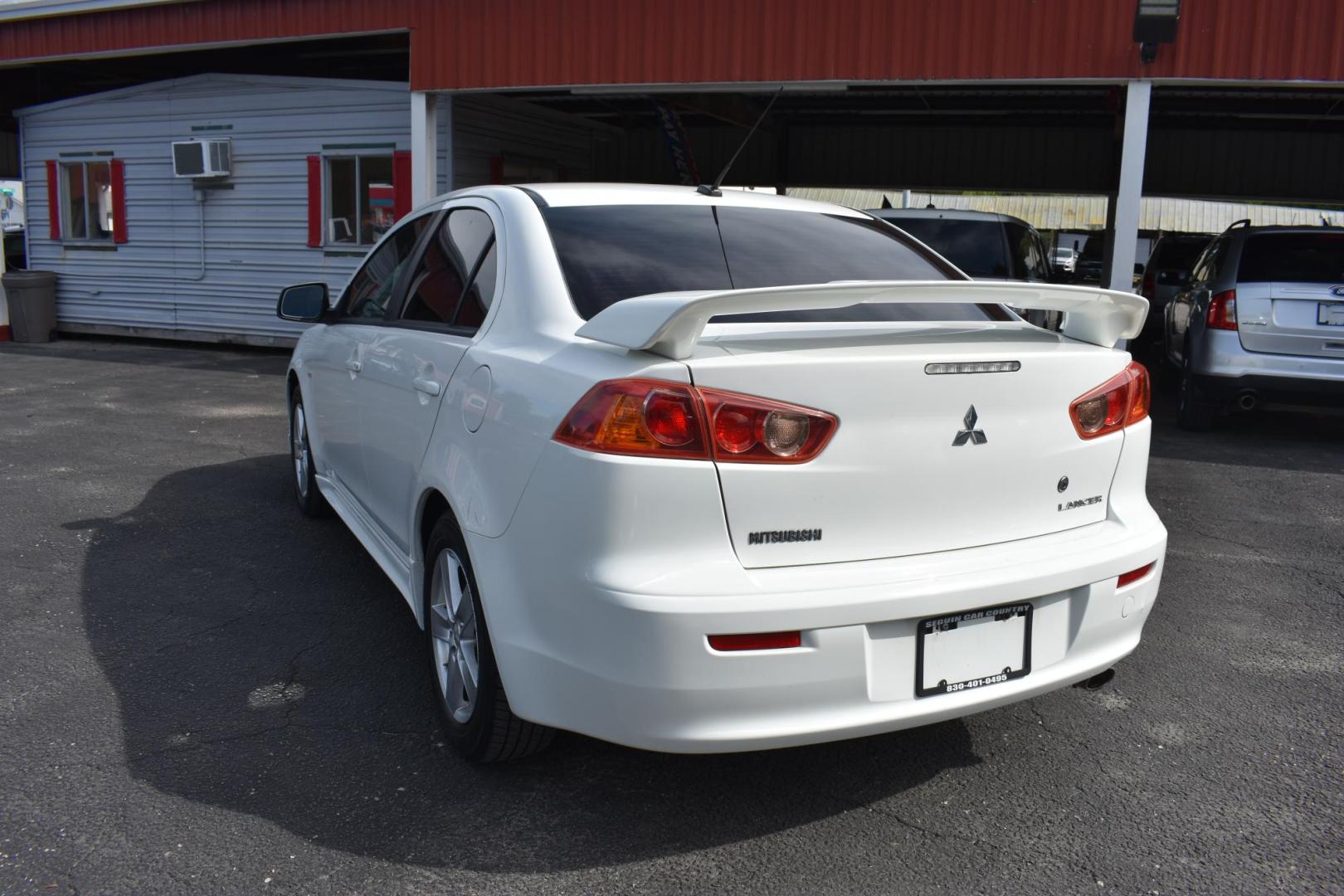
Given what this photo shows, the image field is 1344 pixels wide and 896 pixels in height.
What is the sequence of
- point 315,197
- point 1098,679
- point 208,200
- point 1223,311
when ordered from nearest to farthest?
point 1098,679 < point 1223,311 < point 315,197 < point 208,200

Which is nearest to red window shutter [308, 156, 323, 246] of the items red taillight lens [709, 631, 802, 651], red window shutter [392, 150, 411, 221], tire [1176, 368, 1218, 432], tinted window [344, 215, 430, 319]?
red window shutter [392, 150, 411, 221]

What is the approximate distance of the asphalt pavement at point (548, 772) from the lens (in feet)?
8.57

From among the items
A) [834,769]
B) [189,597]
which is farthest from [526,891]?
[189,597]

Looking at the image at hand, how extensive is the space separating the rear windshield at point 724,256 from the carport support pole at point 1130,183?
6188 mm

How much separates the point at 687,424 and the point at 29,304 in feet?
51.4

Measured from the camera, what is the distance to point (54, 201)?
16016 millimetres

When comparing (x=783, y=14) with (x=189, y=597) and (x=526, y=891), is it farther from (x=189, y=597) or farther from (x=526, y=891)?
(x=526, y=891)

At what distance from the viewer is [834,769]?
10.1 ft

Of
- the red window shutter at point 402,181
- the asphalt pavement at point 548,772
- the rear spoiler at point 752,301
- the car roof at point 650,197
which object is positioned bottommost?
the asphalt pavement at point 548,772

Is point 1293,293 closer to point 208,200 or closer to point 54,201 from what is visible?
point 208,200

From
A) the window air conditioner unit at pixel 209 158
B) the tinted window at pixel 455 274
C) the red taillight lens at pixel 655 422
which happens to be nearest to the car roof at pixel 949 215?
the tinted window at pixel 455 274

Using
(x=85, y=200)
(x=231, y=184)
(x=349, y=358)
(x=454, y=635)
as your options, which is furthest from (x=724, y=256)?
(x=85, y=200)

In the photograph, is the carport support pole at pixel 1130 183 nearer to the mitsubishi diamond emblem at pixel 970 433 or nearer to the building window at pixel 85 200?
the mitsubishi diamond emblem at pixel 970 433

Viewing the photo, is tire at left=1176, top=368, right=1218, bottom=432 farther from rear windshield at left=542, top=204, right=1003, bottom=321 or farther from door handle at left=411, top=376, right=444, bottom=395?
door handle at left=411, top=376, right=444, bottom=395
